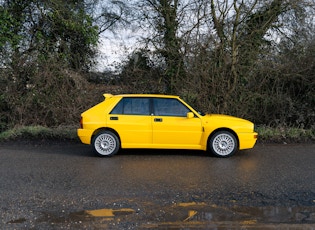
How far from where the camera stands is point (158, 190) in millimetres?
6020

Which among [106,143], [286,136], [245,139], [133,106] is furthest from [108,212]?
[286,136]

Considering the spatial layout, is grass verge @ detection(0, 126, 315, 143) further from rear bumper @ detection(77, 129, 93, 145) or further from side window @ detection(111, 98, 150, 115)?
side window @ detection(111, 98, 150, 115)

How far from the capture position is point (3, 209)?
514 cm

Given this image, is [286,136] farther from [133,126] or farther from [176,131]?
[133,126]

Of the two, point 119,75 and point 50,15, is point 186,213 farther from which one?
point 50,15

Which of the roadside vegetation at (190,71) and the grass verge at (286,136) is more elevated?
the roadside vegetation at (190,71)

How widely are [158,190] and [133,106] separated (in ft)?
10.6

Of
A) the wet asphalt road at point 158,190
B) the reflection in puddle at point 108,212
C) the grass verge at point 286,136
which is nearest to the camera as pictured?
the wet asphalt road at point 158,190

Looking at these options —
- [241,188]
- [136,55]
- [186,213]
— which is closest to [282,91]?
[136,55]

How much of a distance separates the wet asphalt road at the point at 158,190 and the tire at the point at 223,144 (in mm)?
209

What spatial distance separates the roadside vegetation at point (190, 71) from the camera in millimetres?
12203

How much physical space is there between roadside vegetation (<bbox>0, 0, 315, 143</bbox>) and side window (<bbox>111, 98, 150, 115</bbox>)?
2810 millimetres

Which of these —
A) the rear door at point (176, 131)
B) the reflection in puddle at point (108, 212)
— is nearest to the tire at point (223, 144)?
the rear door at point (176, 131)

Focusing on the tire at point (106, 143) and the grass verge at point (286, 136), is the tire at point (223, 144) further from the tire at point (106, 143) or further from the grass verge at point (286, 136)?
the grass verge at point (286, 136)
